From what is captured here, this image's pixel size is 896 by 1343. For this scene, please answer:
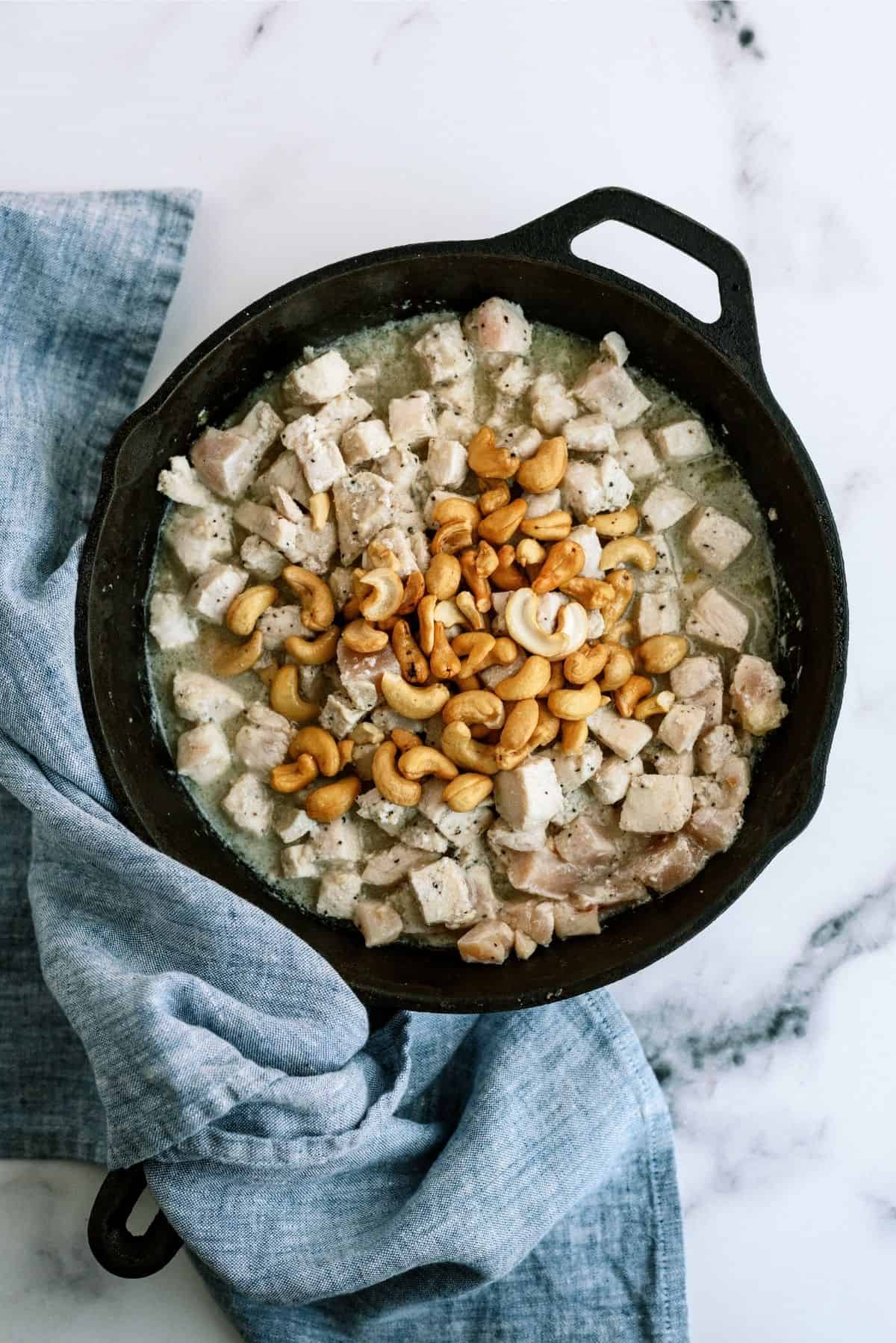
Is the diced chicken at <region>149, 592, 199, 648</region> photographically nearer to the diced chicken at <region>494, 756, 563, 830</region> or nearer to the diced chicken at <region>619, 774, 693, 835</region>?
the diced chicken at <region>494, 756, 563, 830</region>

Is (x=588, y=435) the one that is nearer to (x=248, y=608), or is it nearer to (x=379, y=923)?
(x=248, y=608)

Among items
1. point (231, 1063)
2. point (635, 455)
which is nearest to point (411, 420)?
point (635, 455)

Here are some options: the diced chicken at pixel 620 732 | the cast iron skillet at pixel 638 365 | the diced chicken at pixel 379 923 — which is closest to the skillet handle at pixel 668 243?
the cast iron skillet at pixel 638 365

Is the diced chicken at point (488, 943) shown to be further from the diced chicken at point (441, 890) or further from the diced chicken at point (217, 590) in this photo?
the diced chicken at point (217, 590)

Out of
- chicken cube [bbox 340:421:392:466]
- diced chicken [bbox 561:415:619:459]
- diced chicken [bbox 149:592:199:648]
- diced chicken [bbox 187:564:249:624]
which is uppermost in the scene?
diced chicken [bbox 561:415:619:459]

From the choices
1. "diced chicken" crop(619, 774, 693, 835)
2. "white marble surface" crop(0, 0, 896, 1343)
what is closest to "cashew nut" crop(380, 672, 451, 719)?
"diced chicken" crop(619, 774, 693, 835)

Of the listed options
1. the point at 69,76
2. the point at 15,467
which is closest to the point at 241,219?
the point at 69,76

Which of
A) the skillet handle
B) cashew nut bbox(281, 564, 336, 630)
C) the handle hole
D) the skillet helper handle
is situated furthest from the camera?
the handle hole
